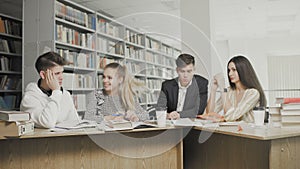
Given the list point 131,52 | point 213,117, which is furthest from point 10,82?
point 213,117

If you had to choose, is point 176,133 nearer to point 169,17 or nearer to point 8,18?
point 169,17

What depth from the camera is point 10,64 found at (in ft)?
13.6

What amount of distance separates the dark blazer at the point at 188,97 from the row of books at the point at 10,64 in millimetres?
2864

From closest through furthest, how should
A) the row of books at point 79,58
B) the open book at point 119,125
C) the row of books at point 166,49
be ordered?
the open book at point 119,125
the row of books at point 166,49
the row of books at point 79,58

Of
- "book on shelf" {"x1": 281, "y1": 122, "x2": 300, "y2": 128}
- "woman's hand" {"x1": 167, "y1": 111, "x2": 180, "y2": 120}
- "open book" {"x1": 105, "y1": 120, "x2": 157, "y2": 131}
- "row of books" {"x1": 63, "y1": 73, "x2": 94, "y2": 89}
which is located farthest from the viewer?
"row of books" {"x1": 63, "y1": 73, "x2": 94, "y2": 89}

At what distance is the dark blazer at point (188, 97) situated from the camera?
193 centimetres

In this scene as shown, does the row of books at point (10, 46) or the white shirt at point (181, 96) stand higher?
the row of books at point (10, 46)

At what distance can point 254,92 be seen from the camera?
1.96 metres

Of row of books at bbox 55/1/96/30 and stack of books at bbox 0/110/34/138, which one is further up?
row of books at bbox 55/1/96/30

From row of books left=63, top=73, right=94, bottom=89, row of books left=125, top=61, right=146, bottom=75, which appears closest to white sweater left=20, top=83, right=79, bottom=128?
Answer: row of books left=125, top=61, right=146, bottom=75

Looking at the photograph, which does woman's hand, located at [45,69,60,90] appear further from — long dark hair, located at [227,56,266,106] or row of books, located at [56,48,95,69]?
row of books, located at [56,48,95,69]

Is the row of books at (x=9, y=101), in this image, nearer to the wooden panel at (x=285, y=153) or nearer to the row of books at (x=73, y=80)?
the row of books at (x=73, y=80)

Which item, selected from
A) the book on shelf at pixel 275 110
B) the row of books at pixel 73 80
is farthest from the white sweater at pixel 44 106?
the row of books at pixel 73 80

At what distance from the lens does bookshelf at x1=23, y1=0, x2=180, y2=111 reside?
1.99m
